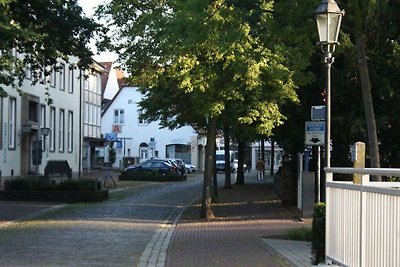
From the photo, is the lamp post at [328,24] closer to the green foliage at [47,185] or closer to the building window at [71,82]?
the green foliage at [47,185]

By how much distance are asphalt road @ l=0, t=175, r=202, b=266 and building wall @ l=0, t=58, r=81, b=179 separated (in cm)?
1072

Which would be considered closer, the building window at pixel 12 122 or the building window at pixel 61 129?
the building window at pixel 12 122

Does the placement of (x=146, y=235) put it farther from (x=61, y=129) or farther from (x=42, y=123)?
(x=61, y=129)

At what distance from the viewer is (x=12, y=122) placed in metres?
37.4

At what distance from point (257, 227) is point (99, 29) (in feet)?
24.7

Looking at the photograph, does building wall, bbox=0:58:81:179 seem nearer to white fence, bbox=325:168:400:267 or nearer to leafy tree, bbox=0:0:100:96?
leafy tree, bbox=0:0:100:96

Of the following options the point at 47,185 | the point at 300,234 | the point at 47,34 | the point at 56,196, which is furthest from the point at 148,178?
the point at 300,234

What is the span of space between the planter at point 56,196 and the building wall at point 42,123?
5.56 m

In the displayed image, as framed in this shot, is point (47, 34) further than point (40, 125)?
No

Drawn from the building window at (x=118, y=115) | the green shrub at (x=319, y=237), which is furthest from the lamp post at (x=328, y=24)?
the building window at (x=118, y=115)

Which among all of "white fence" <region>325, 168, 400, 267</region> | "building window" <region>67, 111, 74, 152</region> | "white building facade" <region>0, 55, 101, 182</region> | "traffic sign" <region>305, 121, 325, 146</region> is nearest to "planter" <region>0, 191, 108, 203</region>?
"white building facade" <region>0, 55, 101, 182</region>

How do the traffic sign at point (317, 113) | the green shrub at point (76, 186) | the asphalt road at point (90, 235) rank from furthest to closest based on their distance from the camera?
the green shrub at point (76, 186) → the traffic sign at point (317, 113) → the asphalt road at point (90, 235)

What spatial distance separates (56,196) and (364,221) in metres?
20.9

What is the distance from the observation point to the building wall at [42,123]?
36.7m
